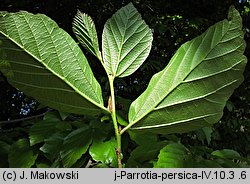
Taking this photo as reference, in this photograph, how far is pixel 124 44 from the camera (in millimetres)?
434

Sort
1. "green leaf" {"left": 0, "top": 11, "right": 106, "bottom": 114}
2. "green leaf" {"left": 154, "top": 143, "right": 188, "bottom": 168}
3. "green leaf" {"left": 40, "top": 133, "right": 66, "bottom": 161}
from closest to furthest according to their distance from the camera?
Answer: "green leaf" {"left": 0, "top": 11, "right": 106, "bottom": 114} → "green leaf" {"left": 154, "top": 143, "right": 188, "bottom": 168} → "green leaf" {"left": 40, "top": 133, "right": 66, "bottom": 161}

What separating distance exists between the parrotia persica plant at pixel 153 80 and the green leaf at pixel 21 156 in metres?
0.34

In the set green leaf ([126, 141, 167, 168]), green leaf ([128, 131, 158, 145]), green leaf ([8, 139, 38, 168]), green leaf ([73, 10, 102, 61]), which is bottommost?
green leaf ([8, 139, 38, 168])

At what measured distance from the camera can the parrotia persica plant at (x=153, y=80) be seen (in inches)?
14.5

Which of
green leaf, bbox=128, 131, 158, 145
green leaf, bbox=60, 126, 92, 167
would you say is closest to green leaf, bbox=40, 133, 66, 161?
green leaf, bbox=60, 126, 92, 167

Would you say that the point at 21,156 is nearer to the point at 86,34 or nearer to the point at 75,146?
the point at 75,146

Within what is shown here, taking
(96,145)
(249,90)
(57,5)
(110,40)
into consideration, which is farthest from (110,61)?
(249,90)

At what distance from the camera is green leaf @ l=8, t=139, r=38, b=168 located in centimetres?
69

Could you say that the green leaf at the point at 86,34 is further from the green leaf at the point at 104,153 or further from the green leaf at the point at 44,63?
the green leaf at the point at 104,153

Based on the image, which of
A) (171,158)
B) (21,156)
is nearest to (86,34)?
(171,158)

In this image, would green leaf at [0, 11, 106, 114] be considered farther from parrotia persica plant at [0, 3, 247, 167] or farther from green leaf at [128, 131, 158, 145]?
green leaf at [128, 131, 158, 145]

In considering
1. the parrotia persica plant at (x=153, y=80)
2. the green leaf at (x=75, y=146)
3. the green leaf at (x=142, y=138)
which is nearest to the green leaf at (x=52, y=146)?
the green leaf at (x=75, y=146)

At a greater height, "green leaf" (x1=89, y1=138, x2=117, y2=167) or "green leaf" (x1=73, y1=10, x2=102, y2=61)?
"green leaf" (x1=73, y1=10, x2=102, y2=61)

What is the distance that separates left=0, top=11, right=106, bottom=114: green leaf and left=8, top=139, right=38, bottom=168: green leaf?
34 centimetres
